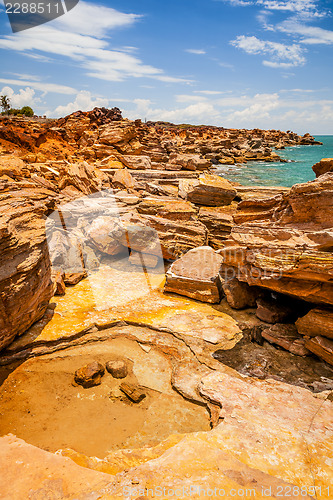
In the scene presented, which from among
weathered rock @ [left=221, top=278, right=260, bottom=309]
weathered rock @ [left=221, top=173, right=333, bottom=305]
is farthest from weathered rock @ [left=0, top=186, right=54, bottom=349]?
weathered rock @ [left=221, top=278, right=260, bottom=309]

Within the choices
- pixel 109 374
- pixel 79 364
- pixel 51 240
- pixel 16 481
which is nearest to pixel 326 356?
pixel 109 374

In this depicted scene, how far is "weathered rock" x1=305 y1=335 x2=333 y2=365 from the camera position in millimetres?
4566

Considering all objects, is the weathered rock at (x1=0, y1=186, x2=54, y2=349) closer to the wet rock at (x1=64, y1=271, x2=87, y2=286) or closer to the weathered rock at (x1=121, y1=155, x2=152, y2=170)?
the wet rock at (x1=64, y1=271, x2=87, y2=286)

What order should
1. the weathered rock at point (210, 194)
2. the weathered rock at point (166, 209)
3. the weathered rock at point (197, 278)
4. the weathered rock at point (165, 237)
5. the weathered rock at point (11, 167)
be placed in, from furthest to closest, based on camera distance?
1. the weathered rock at point (210, 194)
2. the weathered rock at point (11, 167)
3. the weathered rock at point (166, 209)
4. the weathered rock at point (165, 237)
5. the weathered rock at point (197, 278)

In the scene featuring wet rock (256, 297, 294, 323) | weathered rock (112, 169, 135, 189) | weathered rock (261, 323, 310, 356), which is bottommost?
weathered rock (261, 323, 310, 356)

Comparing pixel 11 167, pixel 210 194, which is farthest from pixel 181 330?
pixel 11 167

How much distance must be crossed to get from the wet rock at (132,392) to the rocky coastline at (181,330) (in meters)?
0.02

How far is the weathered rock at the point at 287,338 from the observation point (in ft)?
16.2

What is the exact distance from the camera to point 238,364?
15.5ft

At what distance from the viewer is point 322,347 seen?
464cm

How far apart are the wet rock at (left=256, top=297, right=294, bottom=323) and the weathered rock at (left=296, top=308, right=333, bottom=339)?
27.2 inches

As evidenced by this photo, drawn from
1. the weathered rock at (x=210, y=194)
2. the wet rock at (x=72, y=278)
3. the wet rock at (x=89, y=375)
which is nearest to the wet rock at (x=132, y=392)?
the wet rock at (x=89, y=375)

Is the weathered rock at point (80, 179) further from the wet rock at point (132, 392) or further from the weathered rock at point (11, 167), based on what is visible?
the wet rock at point (132, 392)

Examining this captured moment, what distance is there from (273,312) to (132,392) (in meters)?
3.00
